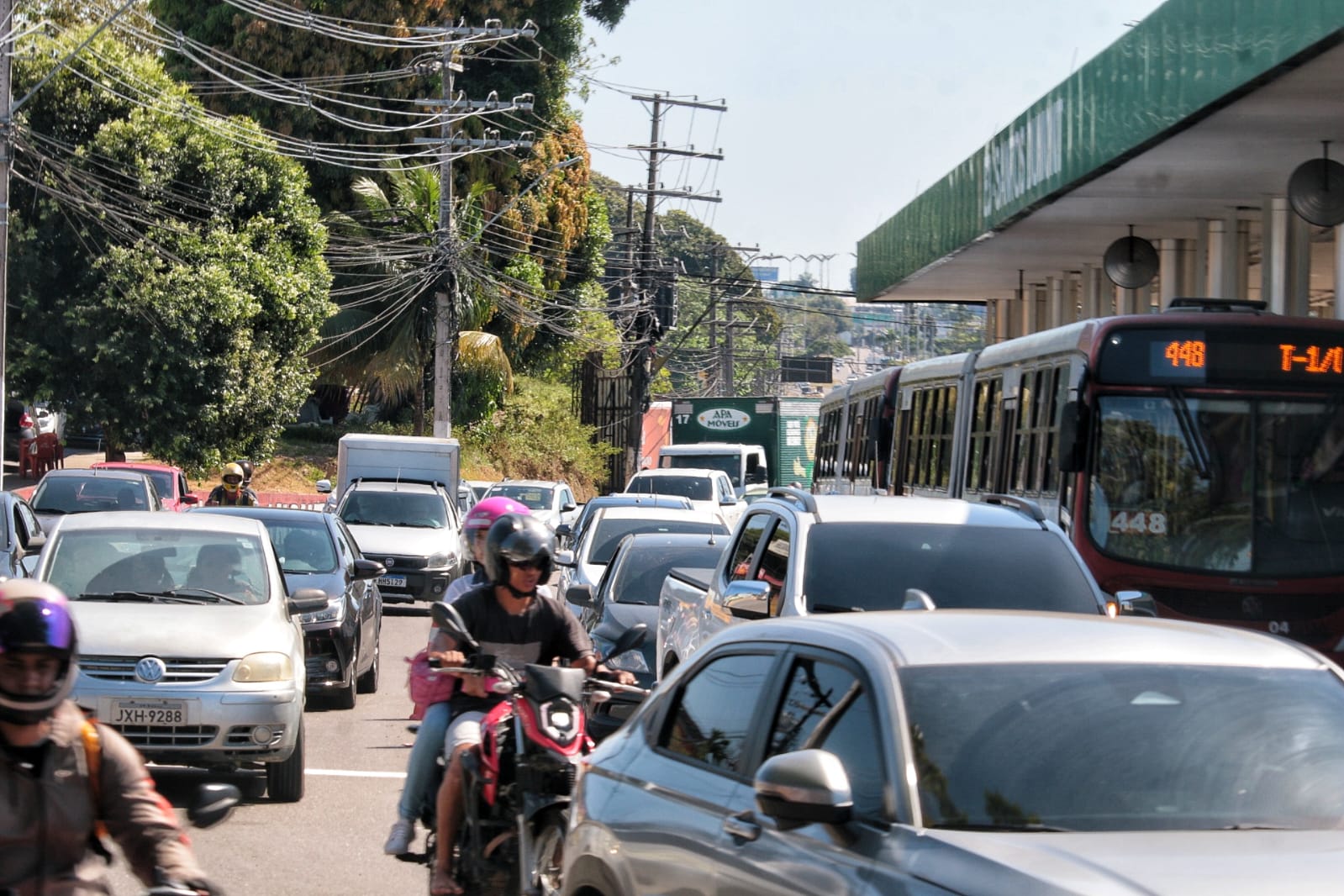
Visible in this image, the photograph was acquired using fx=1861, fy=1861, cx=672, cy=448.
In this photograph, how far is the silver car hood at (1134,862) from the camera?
3.61 m

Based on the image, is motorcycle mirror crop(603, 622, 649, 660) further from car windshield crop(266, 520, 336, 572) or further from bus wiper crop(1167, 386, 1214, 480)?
car windshield crop(266, 520, 336, 572)

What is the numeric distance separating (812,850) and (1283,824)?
1083mm

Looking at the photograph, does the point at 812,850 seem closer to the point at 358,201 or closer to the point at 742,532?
the point at 742,532

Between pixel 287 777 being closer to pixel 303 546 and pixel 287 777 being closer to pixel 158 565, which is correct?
pixel 158 565

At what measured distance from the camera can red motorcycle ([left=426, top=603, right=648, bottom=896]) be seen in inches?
269

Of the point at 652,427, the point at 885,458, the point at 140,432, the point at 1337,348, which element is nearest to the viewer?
the point at 1337,348

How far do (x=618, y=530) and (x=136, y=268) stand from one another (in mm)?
20963

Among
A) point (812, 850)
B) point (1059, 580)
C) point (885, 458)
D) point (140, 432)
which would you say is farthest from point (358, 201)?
point (812, 850)

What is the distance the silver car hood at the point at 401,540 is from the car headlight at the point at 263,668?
13.4 m

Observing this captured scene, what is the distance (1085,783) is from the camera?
4309 millimetres

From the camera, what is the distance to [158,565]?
1172 cm

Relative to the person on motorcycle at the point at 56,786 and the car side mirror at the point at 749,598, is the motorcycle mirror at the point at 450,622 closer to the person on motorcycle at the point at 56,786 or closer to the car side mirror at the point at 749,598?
the car side mirror at the point at 749,598

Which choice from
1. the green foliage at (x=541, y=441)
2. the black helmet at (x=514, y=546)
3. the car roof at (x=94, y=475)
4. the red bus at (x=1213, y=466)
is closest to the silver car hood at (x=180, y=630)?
the black helmet at (x=514, y=546)

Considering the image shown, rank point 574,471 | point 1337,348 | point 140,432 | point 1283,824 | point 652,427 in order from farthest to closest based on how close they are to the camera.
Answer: point 652,427 → point 574,471 → point 140,432 → point 1337,348 → point 1283,824
